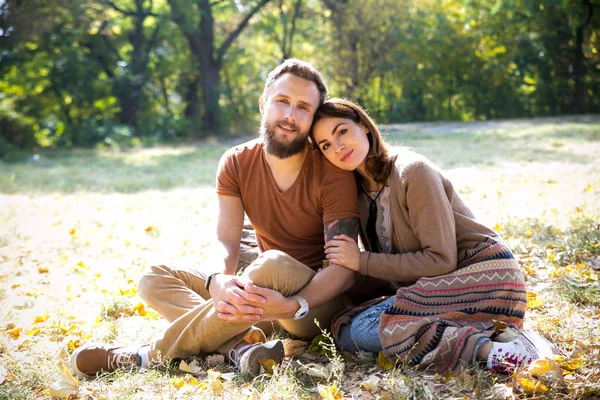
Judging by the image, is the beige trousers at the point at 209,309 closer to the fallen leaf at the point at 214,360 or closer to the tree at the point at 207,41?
the fallen leaf at the point at 214,360

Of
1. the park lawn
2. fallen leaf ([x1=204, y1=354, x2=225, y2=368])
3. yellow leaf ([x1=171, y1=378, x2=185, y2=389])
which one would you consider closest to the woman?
the park lawn

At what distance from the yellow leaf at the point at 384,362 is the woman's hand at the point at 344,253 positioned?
47cm

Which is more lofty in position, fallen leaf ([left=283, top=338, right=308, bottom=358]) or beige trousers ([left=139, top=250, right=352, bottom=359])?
beige trousers ([left=139, top=250, right=352, bottom=359])

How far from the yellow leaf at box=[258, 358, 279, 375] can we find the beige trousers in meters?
0.20

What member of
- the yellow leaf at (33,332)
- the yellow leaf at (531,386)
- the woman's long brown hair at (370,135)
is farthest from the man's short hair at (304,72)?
the yellow leaf at (33,332)

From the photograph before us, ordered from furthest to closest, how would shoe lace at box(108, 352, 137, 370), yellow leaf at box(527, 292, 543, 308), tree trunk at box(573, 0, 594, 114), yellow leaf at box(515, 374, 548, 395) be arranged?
tree trunk at box(573, 0, 594, 114) → yellow leaf at box(527, 292, 543, 308) → shoe lace at box(108, 352, 137, 370) → yellow leaf at box(515, 374, 548, 395)

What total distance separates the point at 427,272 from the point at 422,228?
23 cm

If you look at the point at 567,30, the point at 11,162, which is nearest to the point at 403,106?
the point at 567,30

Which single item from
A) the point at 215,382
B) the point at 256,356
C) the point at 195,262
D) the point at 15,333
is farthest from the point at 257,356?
the point at 195,262

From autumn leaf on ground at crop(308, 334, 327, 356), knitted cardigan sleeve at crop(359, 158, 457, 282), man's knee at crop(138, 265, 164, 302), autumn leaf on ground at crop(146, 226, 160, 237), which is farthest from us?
autumn leaf on ground at crop(146, 226, 160, 237)

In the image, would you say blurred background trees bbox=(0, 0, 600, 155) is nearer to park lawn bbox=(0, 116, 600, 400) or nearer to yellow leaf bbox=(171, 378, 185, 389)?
park lawn bbox=(0, 116, 600, 400)

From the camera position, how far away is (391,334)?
2977 mm

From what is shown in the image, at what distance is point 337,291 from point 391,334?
392mm

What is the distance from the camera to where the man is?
3.06 meters
